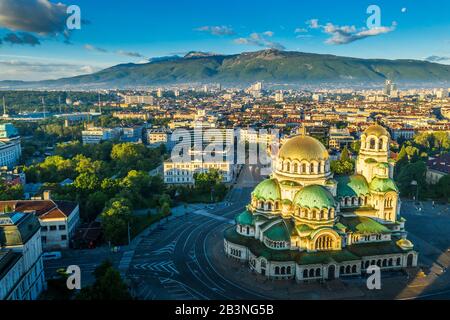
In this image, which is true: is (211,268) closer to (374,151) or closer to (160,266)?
(160,266)

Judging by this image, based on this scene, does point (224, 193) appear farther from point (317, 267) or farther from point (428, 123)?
point (428, 123)

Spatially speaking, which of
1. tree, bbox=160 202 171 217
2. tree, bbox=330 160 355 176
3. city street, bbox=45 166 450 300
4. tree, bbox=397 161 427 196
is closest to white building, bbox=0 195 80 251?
city street, bbox=45 166 450 300

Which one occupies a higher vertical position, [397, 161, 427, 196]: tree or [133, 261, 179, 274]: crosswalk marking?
[397, 161, 427, 196]: tree

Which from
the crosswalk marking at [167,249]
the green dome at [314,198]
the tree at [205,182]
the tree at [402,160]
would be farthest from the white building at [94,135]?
the green dome at [314,198]

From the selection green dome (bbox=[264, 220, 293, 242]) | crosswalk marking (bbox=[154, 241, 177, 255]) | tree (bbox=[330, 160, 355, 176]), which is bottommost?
crosswalk marking (bbox=[154, 241, 177, 255])

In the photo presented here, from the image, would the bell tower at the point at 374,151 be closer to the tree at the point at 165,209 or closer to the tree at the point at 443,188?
the tree at the point at 443,188

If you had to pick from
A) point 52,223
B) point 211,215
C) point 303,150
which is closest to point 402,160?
point 211,215

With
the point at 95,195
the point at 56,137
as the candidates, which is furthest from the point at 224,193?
the point at 56,137

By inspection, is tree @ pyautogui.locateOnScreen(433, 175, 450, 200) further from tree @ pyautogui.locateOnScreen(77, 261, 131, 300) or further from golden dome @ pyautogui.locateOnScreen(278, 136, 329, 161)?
tree @ pyautogui.locateOnScreen(77, 261, 131, 300)
